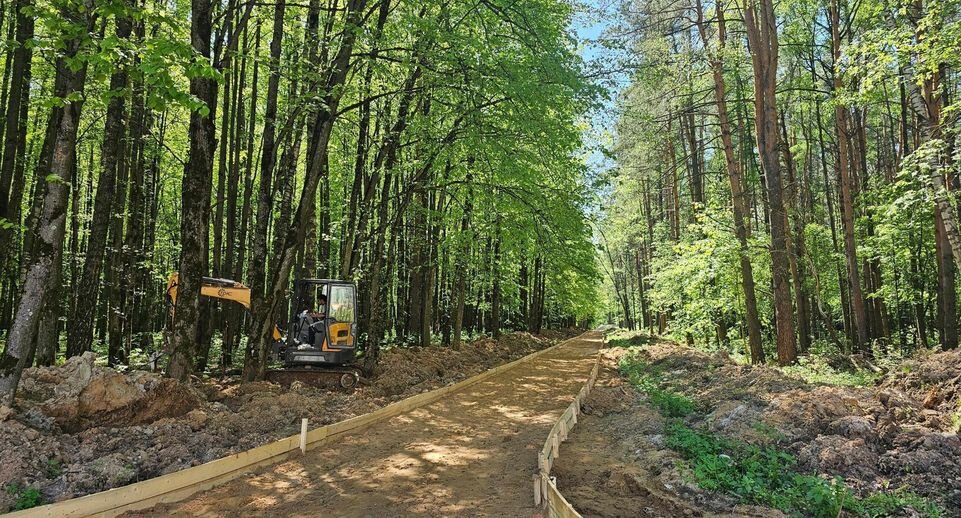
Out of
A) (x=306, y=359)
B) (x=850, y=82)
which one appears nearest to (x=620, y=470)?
(x=306, y=359)

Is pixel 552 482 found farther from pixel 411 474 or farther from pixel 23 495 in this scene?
pixel 23 495

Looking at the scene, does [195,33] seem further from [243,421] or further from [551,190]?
[551,190]

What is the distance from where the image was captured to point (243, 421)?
812 cm

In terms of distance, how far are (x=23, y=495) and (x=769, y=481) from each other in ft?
23.6

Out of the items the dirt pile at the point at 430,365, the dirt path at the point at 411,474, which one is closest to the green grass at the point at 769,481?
the dirt path at the point at 411,474

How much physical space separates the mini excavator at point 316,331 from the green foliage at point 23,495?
7.30 m

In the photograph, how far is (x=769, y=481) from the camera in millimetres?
5754

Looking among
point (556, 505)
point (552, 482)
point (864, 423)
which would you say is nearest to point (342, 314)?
point (552, 482)

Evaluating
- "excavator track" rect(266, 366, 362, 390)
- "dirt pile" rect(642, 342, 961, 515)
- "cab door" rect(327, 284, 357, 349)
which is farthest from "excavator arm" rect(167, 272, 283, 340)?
"dirt pile" rect(642, 342, 961, 515)

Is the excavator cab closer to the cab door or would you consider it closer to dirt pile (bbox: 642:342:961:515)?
the cab door

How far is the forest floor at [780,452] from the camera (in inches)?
209

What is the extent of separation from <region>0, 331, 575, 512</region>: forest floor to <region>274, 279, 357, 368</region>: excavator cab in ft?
5.46

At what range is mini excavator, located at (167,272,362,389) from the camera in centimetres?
1232

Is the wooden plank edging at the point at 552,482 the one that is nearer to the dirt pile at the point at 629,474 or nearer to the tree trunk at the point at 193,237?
the dirt pile at the point at 629,474
